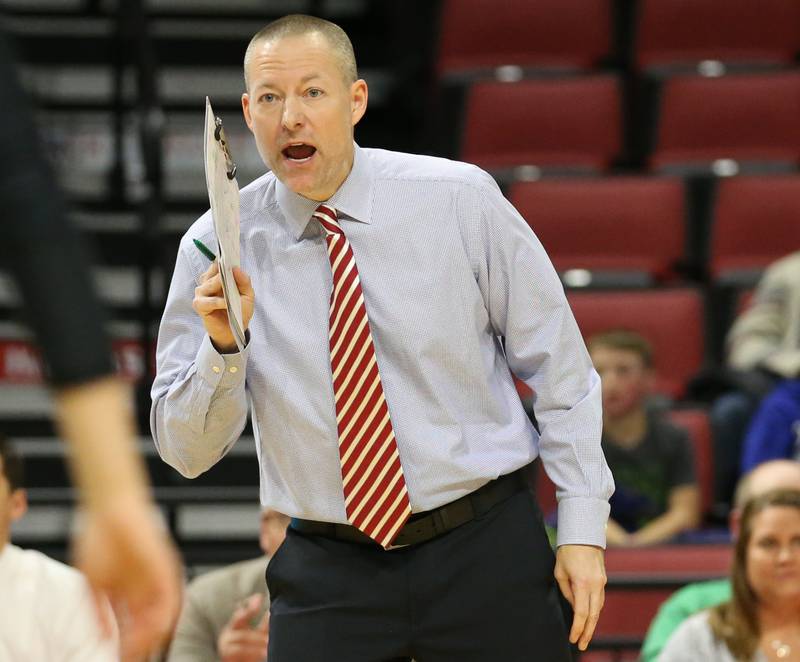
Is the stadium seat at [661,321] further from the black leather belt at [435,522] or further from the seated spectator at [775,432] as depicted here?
the black leather belt at [435,522]

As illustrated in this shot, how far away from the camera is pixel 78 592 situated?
3.16 metres

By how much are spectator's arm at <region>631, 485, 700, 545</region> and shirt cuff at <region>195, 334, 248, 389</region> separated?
8.43 ft

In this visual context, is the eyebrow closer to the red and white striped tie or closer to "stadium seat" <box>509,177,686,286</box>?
the red and white striped tie

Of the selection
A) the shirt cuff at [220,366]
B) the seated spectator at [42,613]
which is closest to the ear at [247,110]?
the shirt cuff at [220,366]

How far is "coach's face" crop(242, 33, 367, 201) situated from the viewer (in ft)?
7.69

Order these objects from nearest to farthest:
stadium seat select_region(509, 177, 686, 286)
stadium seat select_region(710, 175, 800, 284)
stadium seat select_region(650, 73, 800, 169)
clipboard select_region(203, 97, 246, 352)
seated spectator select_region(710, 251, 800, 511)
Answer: clipboard select_region(203, 97, 246, 352) → seated spectator select_region(710, 251, 800, 511) → stadium seat select_region(509, 177, 686, 286) → stadium seat select_region(710, 175, 800, 284) → stadium seat select_region(650, 73, 800, 169)

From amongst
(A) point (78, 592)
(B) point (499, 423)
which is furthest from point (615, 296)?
(B) point (499, 423)

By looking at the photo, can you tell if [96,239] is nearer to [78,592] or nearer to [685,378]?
[685,378]

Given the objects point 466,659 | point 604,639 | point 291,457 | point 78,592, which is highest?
point 291,457

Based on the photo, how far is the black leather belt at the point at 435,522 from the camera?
2.31 metres

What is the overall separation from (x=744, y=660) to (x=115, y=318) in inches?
119

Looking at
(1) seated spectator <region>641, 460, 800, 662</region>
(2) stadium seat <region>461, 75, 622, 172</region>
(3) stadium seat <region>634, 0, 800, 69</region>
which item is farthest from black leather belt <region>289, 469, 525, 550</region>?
(3) stadium seat <region>634, 0, 800, 69</region>

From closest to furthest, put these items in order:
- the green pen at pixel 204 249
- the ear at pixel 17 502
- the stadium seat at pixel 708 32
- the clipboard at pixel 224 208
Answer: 1. the clipboard at pixel 224 208
2. the green pen at pixel 204 249
3. the ear at pixel 17 502
4. the stadium seat at pixel 708 32

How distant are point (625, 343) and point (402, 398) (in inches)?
99.9
